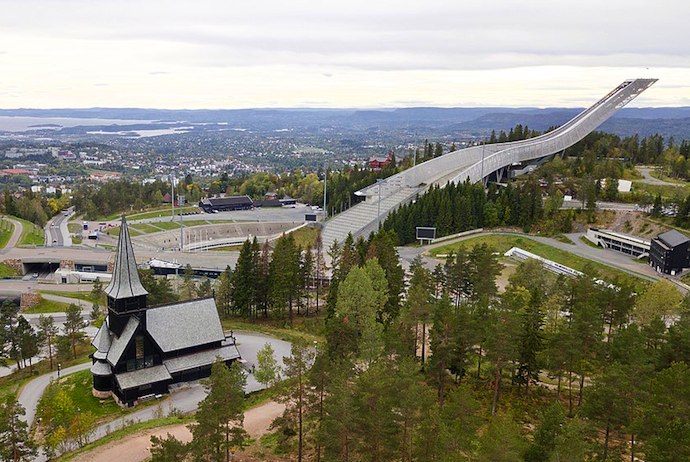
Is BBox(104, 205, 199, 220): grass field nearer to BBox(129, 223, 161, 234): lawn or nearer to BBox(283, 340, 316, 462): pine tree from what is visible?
BBox(129, 223, 161, 234): lawn

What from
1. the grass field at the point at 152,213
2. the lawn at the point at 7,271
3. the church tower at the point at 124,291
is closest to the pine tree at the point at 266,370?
the church tower at the point at 124,291

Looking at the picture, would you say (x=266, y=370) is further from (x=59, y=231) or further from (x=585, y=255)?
(x=59, y=231)

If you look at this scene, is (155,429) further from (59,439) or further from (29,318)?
(29,318)

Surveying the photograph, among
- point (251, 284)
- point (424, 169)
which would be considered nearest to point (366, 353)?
point (251, 284)

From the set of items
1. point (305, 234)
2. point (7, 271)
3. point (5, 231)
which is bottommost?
point (7, 271)

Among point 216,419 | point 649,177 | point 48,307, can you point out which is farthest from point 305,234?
point 216,419

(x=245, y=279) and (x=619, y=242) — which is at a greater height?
(x=619, y=242)
